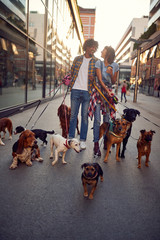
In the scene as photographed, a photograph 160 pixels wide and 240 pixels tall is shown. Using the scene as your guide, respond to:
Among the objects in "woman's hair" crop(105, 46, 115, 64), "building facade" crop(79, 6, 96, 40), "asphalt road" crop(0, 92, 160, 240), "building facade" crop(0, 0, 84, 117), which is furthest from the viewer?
"building facade" crop(79, 6, 96, 40)

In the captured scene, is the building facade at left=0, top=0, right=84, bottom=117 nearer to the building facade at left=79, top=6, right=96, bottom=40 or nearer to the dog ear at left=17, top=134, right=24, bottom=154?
the dog ear at left=17, top=134, right=24, bottom=154

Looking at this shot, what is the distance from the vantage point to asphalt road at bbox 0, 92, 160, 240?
233cm

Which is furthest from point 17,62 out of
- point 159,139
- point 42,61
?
point 159,139

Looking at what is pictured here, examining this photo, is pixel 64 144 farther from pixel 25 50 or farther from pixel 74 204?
pixel 25 50

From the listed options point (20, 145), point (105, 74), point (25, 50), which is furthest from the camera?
point (25, 50)

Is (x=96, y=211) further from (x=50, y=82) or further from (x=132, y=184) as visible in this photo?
(x=50, y=82)

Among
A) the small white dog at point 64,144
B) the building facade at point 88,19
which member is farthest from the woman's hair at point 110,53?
the building facade at point 88,19

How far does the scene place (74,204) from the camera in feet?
9.48

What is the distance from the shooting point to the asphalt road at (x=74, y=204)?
91.8 inches

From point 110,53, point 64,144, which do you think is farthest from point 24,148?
point 110,53

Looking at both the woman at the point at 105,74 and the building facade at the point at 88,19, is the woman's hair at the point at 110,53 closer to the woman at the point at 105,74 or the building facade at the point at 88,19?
the woman at the point at 105,74

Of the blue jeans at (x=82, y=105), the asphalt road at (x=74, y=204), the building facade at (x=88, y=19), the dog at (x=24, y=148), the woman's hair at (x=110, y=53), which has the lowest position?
the asphalt road at (x=74, y=204)

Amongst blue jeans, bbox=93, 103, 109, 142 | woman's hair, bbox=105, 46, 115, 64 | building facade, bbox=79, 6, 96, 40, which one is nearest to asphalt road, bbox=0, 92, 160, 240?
blue jeans, bbox=93, 103, 109, 142

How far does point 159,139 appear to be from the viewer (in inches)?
275
